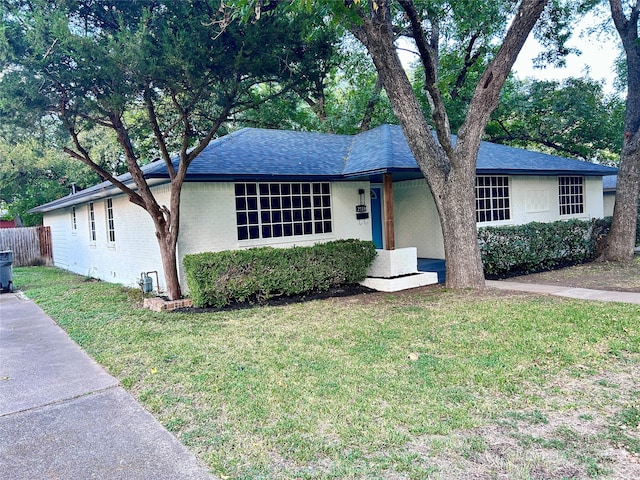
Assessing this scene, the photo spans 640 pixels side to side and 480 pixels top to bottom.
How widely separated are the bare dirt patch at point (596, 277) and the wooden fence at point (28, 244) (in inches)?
818

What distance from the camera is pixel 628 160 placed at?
1295 cm

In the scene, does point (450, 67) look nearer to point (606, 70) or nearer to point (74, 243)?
point (606, 70)

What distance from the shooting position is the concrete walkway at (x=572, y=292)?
8.12 metres

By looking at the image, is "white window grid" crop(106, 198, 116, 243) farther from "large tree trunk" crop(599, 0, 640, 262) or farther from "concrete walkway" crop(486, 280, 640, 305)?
"large tree trunk" crop(599, 0, 640, 262)

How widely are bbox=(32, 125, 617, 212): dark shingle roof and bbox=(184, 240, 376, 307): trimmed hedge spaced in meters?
1.84

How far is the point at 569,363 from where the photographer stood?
4.90 metres

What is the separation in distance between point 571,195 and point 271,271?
1184cm

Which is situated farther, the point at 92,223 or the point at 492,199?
the point at 92,223

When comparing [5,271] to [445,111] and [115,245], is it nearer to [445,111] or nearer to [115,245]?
[115,245]

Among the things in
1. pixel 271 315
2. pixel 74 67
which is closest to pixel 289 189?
pixel 271 315

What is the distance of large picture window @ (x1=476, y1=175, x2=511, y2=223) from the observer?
43.9ft

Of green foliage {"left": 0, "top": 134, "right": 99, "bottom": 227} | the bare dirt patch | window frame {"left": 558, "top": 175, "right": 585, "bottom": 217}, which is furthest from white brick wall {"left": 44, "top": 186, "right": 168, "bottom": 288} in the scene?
window frame {"left": 558, "top": 175, "right": 585, "bottom": 217}

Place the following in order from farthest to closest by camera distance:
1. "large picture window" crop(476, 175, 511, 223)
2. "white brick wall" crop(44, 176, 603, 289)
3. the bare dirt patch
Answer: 1. "large picture window" crop(476, 175, 511, 223)
2. "white brick wall" crop(44, 176, 603, 289)
3. the bare dirt patch

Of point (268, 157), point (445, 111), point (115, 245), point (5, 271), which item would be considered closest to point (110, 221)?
point (115, 245)
